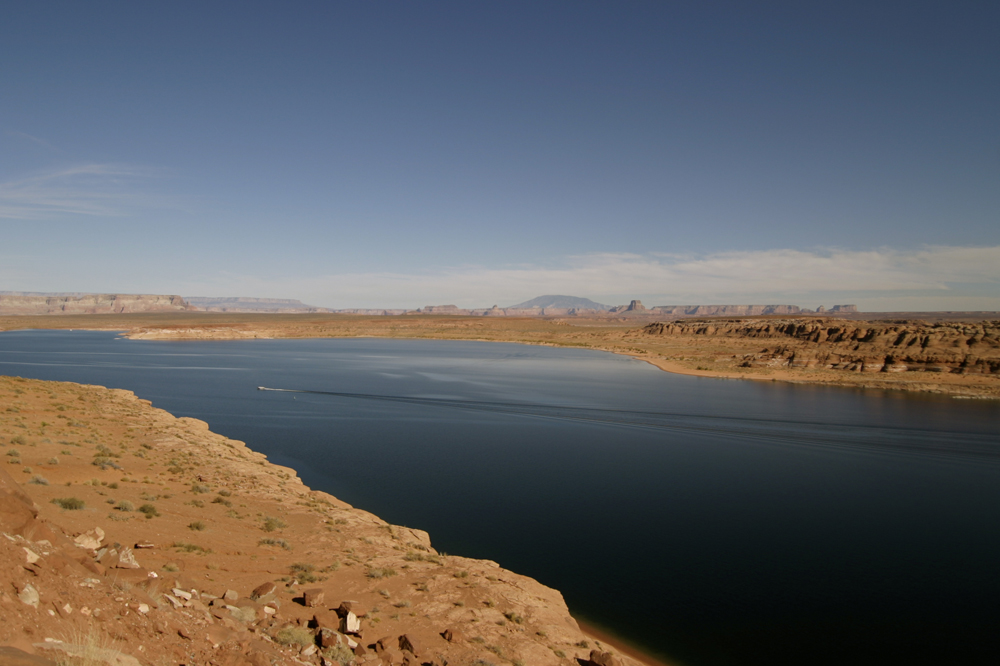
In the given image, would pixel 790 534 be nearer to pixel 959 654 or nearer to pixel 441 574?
pixel 959 654

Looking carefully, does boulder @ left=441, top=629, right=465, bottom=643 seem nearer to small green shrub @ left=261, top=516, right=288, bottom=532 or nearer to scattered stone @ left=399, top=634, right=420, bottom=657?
scattered stone @ left=399, top=634, right=420, bottom=657

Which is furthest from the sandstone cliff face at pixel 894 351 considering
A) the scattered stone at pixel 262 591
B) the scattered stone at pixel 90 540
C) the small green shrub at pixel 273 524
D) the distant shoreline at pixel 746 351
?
the scattered stone at pixel 90 540

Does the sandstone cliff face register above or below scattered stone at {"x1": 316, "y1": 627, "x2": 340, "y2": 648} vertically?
above

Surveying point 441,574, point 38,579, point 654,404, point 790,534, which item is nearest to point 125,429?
point 441,574

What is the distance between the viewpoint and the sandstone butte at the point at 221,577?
6.07m

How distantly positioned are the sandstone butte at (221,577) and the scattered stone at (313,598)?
0.03m

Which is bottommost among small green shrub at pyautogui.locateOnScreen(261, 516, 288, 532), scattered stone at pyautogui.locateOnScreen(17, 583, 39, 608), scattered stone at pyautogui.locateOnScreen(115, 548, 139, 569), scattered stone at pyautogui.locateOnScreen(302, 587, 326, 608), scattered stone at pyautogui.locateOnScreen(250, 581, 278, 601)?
small green shrub at pyautogui.locateOnScreen(261, 516, 288, 532)

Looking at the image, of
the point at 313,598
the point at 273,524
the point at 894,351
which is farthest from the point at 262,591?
the point at 894,351

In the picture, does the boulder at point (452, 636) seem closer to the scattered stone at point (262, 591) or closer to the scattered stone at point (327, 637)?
the scattered stone at point (327, 637)

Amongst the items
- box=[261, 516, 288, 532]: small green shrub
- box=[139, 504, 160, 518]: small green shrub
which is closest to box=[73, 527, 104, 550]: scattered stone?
box=[139, 504, 160, 518]: small green shrub

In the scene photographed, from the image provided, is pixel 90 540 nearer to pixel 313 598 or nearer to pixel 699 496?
pixel 313 598

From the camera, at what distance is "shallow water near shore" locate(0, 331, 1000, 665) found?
12.0 m

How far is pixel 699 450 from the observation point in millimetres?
26203

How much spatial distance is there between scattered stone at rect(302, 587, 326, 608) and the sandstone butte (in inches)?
1.3
